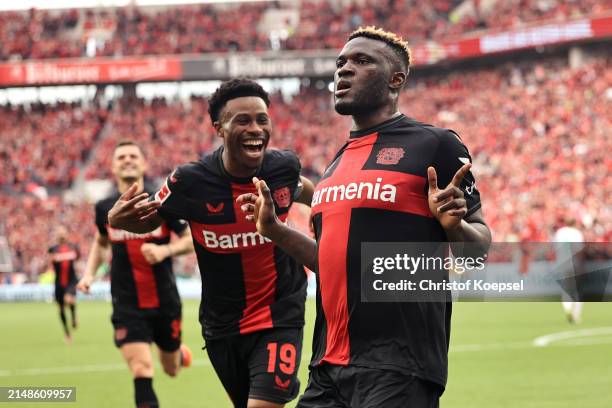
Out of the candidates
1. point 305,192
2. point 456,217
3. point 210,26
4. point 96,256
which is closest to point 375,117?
point 456,217

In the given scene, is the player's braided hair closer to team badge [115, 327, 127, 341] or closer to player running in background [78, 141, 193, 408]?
player running in background [78, 141, 193, 408]

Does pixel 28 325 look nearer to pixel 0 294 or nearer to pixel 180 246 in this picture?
pixel 0 294

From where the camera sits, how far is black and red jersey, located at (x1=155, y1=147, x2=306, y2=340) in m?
6.62

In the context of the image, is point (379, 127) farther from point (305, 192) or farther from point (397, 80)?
point (305, 192)

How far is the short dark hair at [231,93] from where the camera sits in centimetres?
660

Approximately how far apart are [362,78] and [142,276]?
5308 mm

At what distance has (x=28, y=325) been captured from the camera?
24156mm

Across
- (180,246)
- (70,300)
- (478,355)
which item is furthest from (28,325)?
(180,246)

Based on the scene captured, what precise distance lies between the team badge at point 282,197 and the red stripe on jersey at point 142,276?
309 centimetres

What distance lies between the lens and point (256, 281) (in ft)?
21.9

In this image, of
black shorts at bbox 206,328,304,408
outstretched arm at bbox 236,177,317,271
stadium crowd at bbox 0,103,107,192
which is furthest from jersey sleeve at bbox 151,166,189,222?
stadium crowd at bbox 0,103,107,192

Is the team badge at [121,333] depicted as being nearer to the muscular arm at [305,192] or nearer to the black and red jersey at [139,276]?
the black and red jersey at [139,276]

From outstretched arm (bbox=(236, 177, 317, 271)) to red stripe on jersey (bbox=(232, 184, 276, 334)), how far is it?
57.1 inches

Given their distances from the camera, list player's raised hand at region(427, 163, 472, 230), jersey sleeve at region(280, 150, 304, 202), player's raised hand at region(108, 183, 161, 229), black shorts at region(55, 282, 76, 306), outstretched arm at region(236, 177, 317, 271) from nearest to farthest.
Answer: player's raised hand at region(427, 163, 472, 230), outstretched arm at region(236, 177, 317, 271), player's raised hand at region(108, 183, 161, 229), jersey sleeve at region(280, 150, 304, 202), black shorts at region(55, 282, 76, 306)
